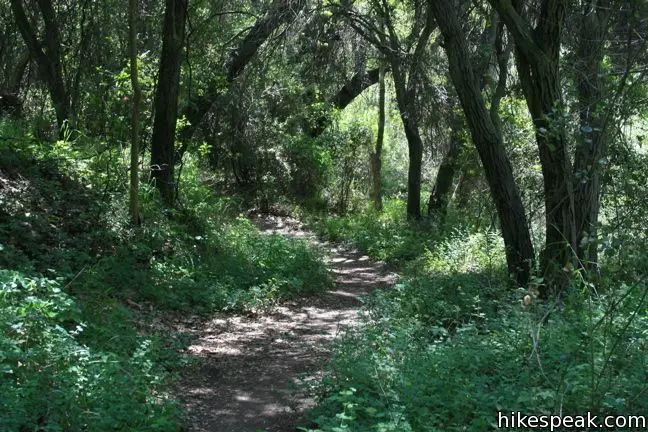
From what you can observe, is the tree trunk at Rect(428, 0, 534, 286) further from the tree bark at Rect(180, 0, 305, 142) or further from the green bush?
the tree bark at Rect(180, 0, 305, 142)

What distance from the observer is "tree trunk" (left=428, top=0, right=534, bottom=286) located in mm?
8758

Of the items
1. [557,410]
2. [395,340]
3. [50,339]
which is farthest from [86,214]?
[557,410]

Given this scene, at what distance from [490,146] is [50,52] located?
8772 millimetres

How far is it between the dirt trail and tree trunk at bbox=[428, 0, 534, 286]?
2.32m

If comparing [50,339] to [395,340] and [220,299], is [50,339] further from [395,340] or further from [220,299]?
[220,299]

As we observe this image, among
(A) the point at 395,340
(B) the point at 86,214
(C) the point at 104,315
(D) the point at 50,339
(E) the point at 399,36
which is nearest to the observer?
(D) the point at 50,339

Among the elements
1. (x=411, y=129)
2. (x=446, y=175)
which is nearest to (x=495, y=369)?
(x=411, y=129)

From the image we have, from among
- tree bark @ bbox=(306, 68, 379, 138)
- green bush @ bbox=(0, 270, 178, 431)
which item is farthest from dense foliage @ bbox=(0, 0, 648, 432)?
tree bark @ bbox=(306, 68, 379, 138)

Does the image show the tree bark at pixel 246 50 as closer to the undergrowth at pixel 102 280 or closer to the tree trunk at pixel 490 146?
the undergrowth at pixel 102 280

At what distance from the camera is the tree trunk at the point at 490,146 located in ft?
28.7

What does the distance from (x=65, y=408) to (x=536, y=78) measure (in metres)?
6.44

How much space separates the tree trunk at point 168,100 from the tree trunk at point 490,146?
177 inches

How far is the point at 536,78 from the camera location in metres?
8.24

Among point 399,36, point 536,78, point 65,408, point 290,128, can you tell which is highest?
point 399,36
